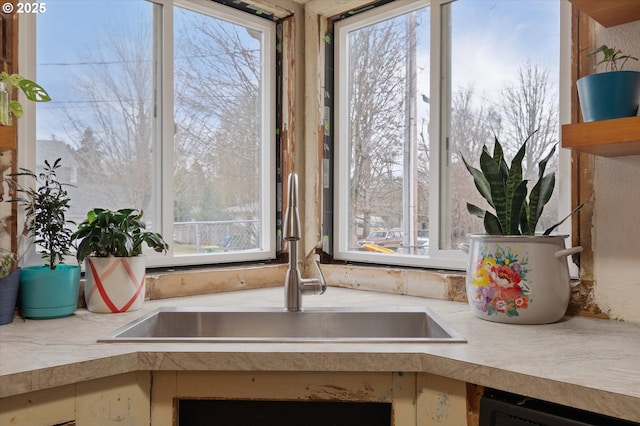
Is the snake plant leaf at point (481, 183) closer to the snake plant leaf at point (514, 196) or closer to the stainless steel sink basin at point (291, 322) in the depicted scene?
the snake plant leaf at point (514, 196)

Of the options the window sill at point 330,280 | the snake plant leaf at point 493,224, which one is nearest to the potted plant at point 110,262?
the window sill at point 330,280

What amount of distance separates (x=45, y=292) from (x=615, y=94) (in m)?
1.57

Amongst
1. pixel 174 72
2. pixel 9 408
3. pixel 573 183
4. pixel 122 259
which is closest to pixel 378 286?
pixel 573 183

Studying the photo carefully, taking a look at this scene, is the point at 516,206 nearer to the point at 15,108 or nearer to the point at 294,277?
the point at 294,277

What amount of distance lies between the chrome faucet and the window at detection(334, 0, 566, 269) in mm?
478

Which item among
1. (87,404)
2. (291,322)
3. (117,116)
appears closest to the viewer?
(87,404)

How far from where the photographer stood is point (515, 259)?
1.30 meters

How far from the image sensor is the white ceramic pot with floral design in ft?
4.23

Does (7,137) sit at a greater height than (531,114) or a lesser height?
lesser

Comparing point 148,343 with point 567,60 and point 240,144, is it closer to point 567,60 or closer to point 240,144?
point 240,144

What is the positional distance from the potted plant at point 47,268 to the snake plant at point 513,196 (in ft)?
3.86

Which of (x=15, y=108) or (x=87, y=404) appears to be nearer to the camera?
(x=87, y=404)

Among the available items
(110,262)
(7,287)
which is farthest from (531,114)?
(7,287)

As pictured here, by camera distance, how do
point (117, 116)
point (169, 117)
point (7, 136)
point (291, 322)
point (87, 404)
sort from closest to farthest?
point (87, 404) → point (7, 136) → point (291, 322) → point (117, 116) → point (169, 117)
